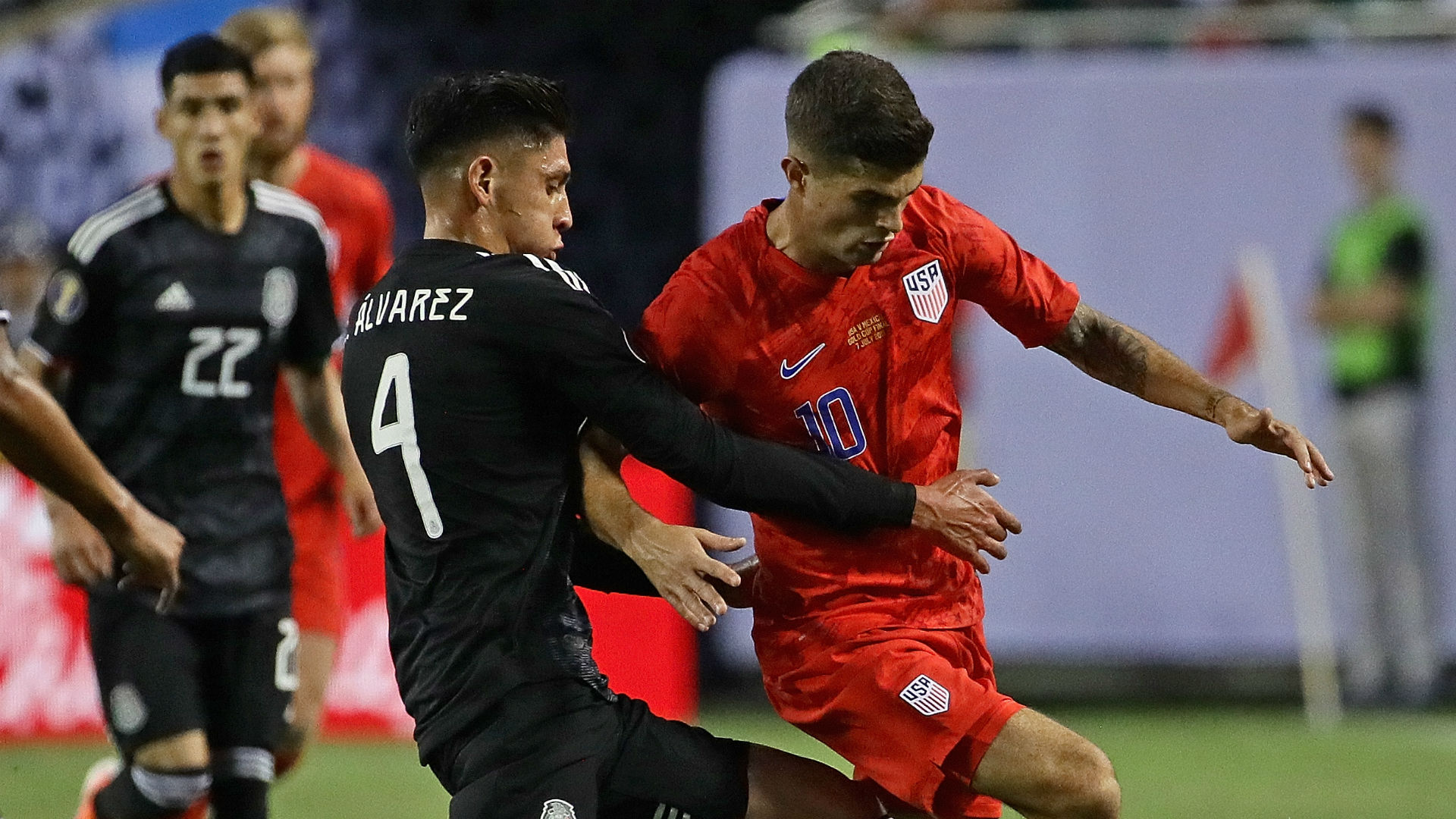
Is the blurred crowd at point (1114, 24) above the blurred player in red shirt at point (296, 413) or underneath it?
above

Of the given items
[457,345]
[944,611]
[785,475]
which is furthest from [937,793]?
[457,345]

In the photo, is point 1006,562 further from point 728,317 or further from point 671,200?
point 728,317

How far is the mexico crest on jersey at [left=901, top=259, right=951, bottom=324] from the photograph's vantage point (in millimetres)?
4023

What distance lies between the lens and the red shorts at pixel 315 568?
612cm

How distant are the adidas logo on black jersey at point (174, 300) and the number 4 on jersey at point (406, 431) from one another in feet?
5.54

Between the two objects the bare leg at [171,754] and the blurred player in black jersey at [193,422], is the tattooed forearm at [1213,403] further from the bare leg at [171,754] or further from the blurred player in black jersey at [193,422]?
the bare leg at [171,754]

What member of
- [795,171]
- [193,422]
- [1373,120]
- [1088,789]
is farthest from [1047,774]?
[1373,120]

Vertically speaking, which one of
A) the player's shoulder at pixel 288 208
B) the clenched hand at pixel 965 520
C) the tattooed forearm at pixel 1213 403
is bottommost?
the clenched hand at pixel 965 520

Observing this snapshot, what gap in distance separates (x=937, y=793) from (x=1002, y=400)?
6658 millimetres

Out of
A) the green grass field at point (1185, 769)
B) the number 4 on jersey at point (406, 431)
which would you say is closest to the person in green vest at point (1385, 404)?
the green grass field at point (1185, 769)

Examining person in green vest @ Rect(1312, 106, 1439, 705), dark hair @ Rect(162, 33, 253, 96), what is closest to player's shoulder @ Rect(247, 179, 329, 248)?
dark hair @ Rect(162, 33, 253, 96)

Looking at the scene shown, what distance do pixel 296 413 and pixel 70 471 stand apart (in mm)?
2373

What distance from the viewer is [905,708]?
3.85m

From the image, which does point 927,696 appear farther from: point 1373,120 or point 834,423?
point 1373,120
